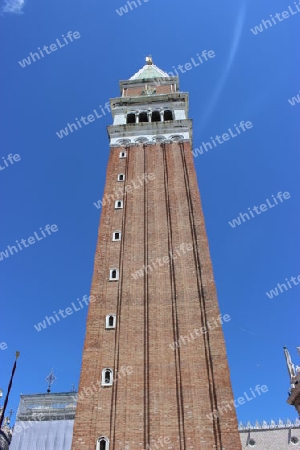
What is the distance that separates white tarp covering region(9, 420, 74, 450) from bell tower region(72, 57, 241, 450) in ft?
51.1

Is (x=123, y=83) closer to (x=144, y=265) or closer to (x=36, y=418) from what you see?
(x=144, y=265)

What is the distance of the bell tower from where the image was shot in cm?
1471

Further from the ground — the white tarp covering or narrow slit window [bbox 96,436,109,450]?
the white tarp covering

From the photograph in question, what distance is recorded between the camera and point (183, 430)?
14.6m

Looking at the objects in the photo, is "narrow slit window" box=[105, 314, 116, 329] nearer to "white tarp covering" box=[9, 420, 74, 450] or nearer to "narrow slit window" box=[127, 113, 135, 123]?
"white tarp covering" box=[9, 420, 74, 450]

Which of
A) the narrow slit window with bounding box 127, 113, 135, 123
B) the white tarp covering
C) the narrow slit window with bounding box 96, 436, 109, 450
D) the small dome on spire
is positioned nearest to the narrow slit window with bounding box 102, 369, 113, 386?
the narrow slit window with bounding box 96, 436, 109, 450

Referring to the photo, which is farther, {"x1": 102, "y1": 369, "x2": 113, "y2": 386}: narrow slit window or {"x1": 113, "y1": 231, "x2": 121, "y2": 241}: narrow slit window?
{"x1": 113, "y1": 231, "x2": 121, "y2": 241}: narrow slit window

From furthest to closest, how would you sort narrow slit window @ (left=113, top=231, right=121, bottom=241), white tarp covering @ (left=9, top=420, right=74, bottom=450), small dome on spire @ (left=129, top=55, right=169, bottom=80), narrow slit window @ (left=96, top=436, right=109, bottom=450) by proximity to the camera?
1. small dome on spire @ (left=129, top=55, right=169, bottom=80)
2. white tarp covering @ (left=9, top=420, right=74, bottom=450)
3. narrow slit window @ (left=113, top=231, right=121, bottom=241)
4. narrow slit window @ (left=96, top=436, right=109, bottom=450)

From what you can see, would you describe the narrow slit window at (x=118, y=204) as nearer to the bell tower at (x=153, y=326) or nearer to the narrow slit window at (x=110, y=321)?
the bell tower at (x=153, y=326)

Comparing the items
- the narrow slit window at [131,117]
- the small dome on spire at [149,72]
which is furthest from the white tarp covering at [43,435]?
the small dome on spire at [149,72]

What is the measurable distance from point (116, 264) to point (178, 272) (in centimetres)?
349

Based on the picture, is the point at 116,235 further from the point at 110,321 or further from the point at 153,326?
the point at 153,326

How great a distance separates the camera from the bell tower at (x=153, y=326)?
14708mm

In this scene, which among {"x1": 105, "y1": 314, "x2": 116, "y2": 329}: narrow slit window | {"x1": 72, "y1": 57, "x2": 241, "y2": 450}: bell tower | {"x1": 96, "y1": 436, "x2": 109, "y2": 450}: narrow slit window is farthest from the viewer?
{"x1": 105, "y1": 314, "x2": 116, "y2": 329}: narrow slit window
